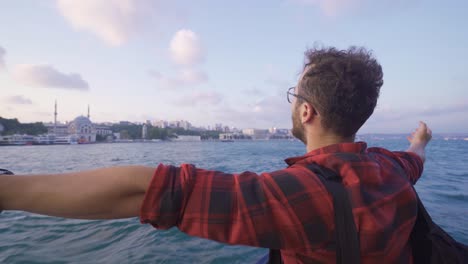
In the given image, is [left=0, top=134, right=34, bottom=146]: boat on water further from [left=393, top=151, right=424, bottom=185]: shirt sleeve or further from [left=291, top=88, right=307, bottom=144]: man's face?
[left=393, top=151, right=424, bottom=185]: shirt sleeve

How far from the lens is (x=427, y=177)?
966cm

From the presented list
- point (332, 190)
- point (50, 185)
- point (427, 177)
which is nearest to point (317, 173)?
point (332, 190)

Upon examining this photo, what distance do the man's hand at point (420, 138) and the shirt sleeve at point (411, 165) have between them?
0.30 m

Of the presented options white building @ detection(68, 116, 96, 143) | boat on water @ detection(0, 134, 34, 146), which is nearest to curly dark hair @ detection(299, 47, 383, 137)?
boat on water @ detection(0, 134, 34, 146)

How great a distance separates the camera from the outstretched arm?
0.68m

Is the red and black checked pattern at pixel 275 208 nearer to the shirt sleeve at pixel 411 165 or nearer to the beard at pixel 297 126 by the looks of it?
the beard at pixel 297 126

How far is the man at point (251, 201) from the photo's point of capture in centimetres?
72

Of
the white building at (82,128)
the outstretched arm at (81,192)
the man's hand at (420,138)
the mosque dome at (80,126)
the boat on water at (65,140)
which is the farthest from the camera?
the mosque dome at (80,126)

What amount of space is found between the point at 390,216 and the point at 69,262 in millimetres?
4210

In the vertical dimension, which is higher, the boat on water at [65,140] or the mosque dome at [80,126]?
the mosque dome at [80,126]

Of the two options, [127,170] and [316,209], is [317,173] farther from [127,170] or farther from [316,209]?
[127,170]

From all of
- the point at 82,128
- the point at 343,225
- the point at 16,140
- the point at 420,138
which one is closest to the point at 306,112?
the point at 343,225

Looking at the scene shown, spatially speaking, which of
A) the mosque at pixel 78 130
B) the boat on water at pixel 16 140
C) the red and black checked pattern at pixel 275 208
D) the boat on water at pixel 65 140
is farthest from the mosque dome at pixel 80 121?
the red and black checked pattern at pixel 275 208

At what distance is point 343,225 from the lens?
2.64 ft
